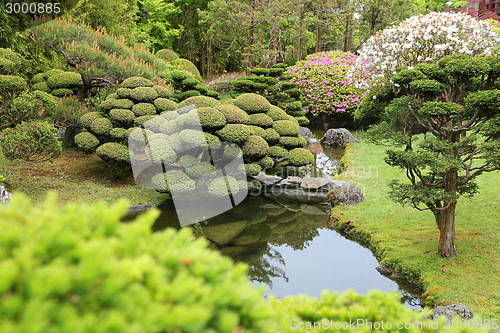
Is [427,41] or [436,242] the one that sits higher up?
[427,41]

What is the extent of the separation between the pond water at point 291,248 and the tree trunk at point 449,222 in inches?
30.5

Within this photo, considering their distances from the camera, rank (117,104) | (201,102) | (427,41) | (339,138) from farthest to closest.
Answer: (339,138)
(117,104)
(201,102)
(427,41)

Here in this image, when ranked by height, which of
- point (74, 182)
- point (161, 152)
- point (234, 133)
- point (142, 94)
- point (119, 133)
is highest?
point (142, 94)

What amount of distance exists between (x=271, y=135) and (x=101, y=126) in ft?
12.6

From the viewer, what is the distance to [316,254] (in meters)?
5.68

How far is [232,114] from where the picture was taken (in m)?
7.55

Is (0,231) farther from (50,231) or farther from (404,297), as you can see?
Answer: (404,297)

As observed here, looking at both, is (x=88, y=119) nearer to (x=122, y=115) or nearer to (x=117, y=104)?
(x=117, y=104)

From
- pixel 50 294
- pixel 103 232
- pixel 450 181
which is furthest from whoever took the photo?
pixel 450 181

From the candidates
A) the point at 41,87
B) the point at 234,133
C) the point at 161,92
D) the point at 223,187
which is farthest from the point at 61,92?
the point at 223,187

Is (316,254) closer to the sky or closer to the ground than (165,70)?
closer to the ground

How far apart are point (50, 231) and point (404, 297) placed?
4.49m

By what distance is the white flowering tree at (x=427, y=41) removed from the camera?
5.10 m

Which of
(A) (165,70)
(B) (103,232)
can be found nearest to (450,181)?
(B) (103,232)
